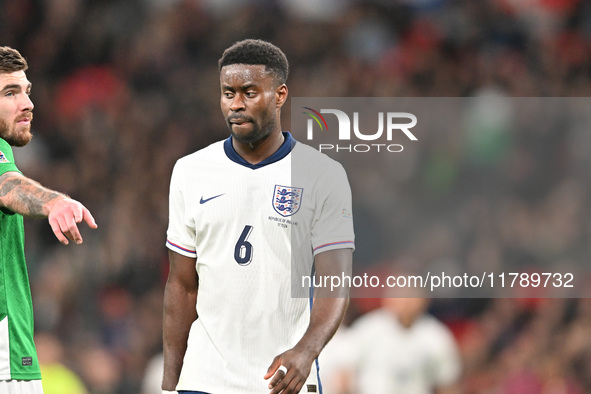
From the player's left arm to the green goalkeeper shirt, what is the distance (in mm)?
1160

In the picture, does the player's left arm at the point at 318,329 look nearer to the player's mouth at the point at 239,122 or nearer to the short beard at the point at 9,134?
the player's mouth at the point at 239,122

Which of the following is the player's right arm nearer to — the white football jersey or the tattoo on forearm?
the white football jersey

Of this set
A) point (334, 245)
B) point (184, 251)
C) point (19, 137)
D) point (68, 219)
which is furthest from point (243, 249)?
point (19, 137)

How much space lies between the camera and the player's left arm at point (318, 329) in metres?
4.25

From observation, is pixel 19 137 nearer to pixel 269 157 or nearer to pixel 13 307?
pixel 13 307

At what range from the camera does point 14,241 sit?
462 centimetres

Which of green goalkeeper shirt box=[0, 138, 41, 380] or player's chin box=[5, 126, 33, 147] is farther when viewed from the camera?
player's chin box=[5, 126, 33, 147]

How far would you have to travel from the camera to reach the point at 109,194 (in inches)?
414

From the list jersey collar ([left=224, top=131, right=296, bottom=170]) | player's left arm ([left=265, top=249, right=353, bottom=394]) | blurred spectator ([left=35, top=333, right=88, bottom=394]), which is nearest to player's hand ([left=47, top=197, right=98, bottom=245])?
player's left arm ([left=265, top=249, right=353, bottom=394])

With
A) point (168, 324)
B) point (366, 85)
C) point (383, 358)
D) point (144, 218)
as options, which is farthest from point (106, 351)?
point (168, 324)

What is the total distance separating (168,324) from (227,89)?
115cm

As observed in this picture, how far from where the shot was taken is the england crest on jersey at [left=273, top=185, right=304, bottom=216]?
4719mm

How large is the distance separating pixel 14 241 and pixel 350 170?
489 cm

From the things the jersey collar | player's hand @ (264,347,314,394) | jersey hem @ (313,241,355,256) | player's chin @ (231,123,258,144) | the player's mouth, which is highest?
the player's mouth
